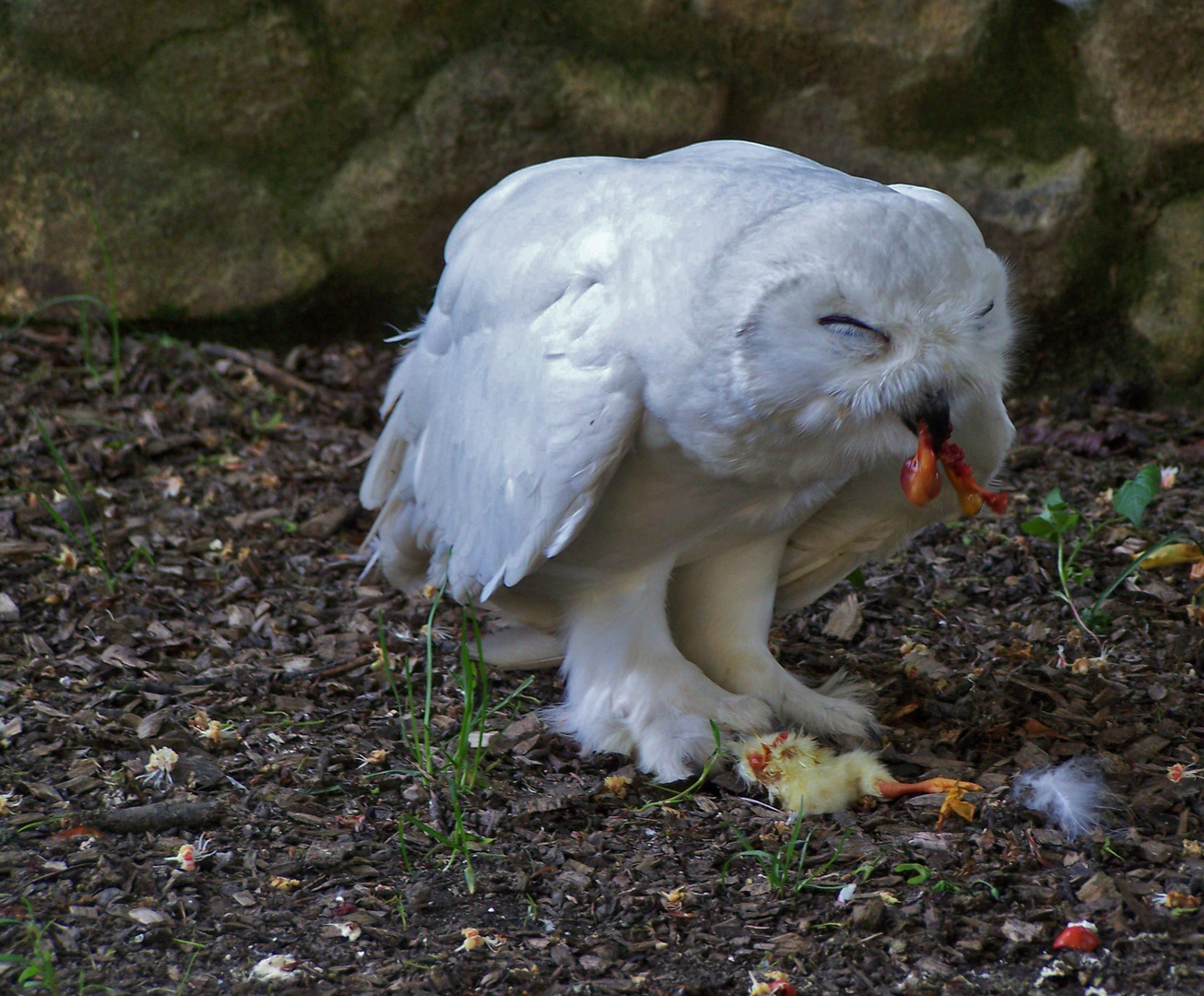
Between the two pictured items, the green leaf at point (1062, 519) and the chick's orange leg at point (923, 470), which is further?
the green leaf at point (1062, 519)

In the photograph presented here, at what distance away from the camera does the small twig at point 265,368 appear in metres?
4.49

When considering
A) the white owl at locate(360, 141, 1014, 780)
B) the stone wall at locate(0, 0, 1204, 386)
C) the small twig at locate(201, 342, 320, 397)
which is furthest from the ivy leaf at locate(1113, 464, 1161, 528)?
the small twig at locate(201, 342, 320, 397)

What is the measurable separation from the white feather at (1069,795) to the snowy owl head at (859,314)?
72 centimetres

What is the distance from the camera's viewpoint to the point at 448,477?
2795 millimetres

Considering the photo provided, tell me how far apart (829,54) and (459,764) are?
9.45ft

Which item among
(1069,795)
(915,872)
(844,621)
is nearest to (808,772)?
(915,872)

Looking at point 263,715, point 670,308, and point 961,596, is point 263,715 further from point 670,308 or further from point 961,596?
point 961,596

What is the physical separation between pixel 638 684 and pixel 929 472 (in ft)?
2.87

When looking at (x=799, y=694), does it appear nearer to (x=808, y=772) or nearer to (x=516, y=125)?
(x=808, y=772)

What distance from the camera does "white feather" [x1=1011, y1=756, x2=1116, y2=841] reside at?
2.29m

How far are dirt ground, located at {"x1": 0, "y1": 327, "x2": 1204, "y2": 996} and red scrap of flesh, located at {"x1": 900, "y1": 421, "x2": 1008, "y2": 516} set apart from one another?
23.6 inches

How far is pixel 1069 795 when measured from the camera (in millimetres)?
2336

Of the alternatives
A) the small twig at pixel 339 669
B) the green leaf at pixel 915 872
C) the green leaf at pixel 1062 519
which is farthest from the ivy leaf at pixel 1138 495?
the small twig at pixel 339 669

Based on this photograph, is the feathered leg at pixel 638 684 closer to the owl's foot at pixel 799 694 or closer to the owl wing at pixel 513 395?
the owl's foot at pixel 799 694
